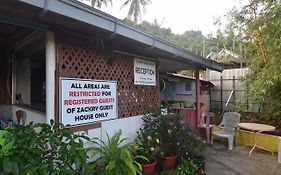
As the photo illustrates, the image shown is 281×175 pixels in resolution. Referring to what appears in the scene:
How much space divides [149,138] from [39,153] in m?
2.46

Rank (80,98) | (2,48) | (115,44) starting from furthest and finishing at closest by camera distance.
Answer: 1. (2,48)
2. (115,44)
3. (80,98)

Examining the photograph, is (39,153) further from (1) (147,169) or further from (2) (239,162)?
(2) (239,162)

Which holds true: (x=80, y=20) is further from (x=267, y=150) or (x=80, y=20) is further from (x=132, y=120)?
(x=267, y=150)

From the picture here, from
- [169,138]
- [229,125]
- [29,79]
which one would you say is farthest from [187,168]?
[29,79]

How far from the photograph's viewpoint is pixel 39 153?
1992 mm

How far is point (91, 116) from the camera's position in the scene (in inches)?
141

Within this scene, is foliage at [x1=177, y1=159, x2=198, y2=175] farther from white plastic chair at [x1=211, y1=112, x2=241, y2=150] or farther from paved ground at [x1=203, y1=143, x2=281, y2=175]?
white plastic chair at [x1=211, y1=112, x2=241, y2=150]

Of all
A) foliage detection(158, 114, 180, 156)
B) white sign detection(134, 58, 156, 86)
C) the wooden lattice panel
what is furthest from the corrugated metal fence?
foliage detection(158, 114, 180, 156)

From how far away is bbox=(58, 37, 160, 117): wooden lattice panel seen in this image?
3320 mm

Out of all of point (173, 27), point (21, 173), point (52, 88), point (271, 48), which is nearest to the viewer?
point (21, 173)

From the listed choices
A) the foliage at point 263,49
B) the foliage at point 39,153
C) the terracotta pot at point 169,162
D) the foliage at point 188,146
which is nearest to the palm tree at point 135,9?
the foliage at point 263,49

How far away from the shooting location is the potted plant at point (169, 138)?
4.27 metres

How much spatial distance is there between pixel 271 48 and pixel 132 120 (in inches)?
154

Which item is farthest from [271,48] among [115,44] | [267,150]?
[115,44]
